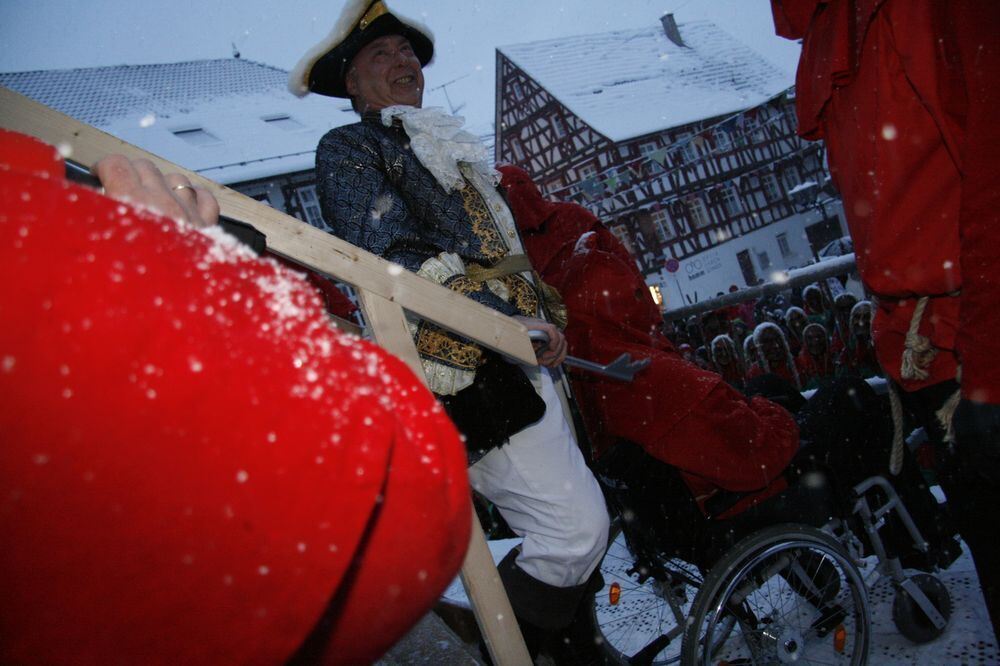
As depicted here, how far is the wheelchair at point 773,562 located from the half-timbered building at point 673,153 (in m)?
23.8

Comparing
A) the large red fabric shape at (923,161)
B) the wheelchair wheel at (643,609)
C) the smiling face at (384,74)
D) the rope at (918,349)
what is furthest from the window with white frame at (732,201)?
the rope at (918,349)

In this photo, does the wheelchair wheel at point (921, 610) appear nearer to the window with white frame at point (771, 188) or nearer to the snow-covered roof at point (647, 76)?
the snow-covered roof at point (647, 76)

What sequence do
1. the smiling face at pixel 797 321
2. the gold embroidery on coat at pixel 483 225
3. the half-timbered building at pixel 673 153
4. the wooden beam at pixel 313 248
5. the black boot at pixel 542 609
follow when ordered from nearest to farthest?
the wooden beam at pixel 313 248, the black boot at pixel 542 609, the gold embroidery on coat at pixel 483 225, the smiling face at pixel 797 321, the half-timbered building at pixel 673 153

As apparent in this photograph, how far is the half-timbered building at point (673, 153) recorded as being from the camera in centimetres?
2622

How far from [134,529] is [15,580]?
0.07 metres

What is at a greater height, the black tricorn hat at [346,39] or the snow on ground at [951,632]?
the black tricorn hat at [346,39]

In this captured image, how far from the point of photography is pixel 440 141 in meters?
1.90

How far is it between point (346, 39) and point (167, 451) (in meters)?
2.03

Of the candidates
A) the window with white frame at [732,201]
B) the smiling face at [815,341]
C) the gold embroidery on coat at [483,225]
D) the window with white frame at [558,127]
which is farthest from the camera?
the window with white frame at [732,201]

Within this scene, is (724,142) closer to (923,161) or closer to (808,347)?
(808,347)

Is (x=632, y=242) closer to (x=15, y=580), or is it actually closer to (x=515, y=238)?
(x=515, y=238)

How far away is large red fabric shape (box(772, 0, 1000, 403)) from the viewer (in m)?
1.06

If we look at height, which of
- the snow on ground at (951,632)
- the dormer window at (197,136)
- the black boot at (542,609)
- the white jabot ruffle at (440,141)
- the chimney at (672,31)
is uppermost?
the chimney at (672,31)

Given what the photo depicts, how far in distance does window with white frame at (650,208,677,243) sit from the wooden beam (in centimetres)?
2708
